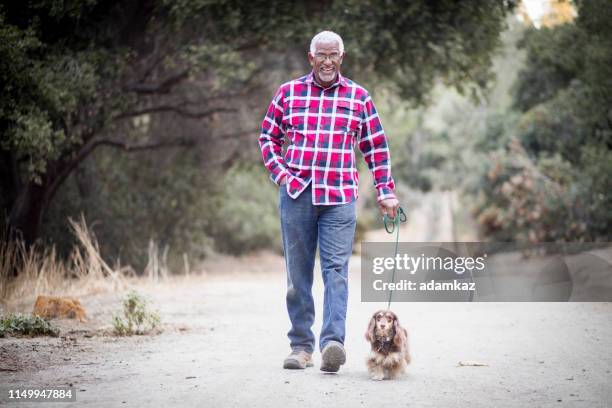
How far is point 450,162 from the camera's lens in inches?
1583

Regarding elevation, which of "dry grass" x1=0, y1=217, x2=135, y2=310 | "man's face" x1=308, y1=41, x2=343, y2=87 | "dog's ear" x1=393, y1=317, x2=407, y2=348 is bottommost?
"dog's ear" x1=393, y1=317, x2=407, y2=348

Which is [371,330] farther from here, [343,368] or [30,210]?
[30,210]

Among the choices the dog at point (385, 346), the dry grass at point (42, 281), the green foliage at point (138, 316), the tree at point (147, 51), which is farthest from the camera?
the tree at point (147, 51)

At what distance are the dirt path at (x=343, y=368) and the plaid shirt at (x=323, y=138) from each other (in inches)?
53.9

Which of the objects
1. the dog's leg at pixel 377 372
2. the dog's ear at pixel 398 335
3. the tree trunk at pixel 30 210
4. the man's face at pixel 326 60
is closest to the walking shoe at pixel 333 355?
the dog's leg at pixel 377 372

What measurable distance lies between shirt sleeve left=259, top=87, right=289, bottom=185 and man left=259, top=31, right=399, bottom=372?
1 cm

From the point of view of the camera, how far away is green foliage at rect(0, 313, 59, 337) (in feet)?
28.9

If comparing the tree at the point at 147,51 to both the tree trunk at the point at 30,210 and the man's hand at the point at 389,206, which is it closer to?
the tree trunk at the point at 30,210

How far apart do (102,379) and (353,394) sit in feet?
6.21

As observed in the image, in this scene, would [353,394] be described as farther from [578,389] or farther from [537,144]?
[537,144]

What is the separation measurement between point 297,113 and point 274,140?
37 centimetres

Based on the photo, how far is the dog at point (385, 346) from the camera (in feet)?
20.4

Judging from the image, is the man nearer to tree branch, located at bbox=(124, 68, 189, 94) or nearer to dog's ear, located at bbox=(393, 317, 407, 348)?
dog's ear, located at bbox=(393, 317, 407, 348)

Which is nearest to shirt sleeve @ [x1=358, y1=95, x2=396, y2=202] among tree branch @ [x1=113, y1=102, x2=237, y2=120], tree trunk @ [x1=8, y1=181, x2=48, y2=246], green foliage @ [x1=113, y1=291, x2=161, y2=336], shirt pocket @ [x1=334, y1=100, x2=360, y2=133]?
shirt pocket @ [x1=334, y1=100, x2=360, y2=133]
